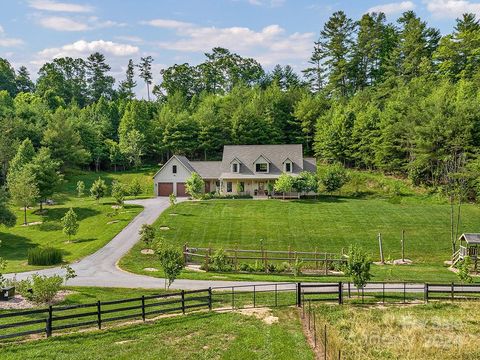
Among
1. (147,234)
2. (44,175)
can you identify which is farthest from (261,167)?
(44,175)

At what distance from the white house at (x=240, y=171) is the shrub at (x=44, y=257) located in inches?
1134

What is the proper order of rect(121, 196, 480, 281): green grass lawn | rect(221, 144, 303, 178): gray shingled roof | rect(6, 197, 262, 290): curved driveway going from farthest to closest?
→ rect(221, 144, 303, 178): gray shingled roof
rect(121, 196, 480, 281): green grass lawn
rect(6, 197, 262, 290): curved driveway

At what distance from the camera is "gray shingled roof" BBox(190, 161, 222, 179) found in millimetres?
62219

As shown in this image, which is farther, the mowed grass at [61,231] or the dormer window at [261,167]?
the dormer window at [261,167]

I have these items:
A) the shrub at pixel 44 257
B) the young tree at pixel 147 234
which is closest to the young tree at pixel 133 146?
the young tree at pixel 147 234

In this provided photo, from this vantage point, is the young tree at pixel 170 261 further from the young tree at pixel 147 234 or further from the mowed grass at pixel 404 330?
the young tree at pixel 147 234

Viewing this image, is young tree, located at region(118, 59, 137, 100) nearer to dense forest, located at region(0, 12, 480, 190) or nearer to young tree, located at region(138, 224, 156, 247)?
dense forest, located at region(0, 12, 480, 190)

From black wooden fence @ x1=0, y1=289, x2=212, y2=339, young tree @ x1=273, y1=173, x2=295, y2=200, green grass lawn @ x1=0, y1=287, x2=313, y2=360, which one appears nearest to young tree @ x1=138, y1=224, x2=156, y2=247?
black wooden fence @ x1=0, y1=289, x2=212, y2=339

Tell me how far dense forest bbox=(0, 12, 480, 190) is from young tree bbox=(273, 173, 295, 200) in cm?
1805

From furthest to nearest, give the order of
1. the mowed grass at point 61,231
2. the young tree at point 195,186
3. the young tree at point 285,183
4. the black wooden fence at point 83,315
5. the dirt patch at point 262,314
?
the young tree at point 195,186 → the young tree at point 285,183 → the mowed grass at point 61,231 → the dirt patch at point 262,314 → the black wooden fence at point 83,315

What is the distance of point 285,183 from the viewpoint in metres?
53.8

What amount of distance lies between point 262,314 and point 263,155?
1678 inches

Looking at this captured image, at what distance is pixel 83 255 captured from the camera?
34594 millimetres

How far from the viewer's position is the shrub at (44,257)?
33.0 meters
